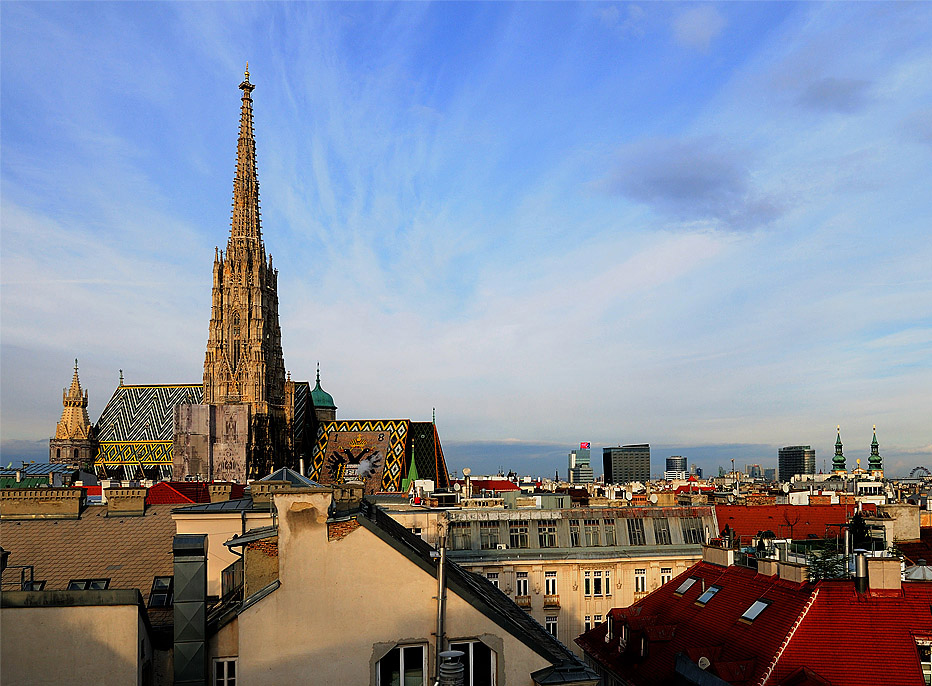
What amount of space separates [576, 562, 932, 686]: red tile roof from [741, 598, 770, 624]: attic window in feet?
0.44

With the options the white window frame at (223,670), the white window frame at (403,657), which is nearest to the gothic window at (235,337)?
the white window frame at (223,670)

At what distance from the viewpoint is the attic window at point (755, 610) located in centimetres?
2272

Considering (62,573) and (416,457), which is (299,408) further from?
(62,573)

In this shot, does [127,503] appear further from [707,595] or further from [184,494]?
[184,494]

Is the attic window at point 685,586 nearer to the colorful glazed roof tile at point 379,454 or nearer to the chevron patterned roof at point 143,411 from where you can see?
the colorful glazed roof tile at point 379,454

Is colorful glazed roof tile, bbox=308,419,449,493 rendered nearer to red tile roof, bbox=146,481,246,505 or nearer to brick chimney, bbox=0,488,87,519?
red tile roof, bbox=146,481,246,505

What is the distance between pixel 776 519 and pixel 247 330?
87412 millimetres

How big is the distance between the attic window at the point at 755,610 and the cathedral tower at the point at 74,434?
132077 millimetres

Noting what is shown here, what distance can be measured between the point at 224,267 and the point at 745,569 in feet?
357

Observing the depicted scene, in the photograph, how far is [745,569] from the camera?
26172 millimetres

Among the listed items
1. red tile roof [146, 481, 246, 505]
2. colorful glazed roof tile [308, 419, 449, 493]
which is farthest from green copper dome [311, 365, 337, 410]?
→ red tile roof [146, 481, 246, 505]

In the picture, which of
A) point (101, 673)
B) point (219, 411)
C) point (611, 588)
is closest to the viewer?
point (101, 673)

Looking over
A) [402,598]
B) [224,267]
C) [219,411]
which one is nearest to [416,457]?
[219,411]

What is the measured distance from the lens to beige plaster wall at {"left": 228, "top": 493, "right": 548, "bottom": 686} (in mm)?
11312
